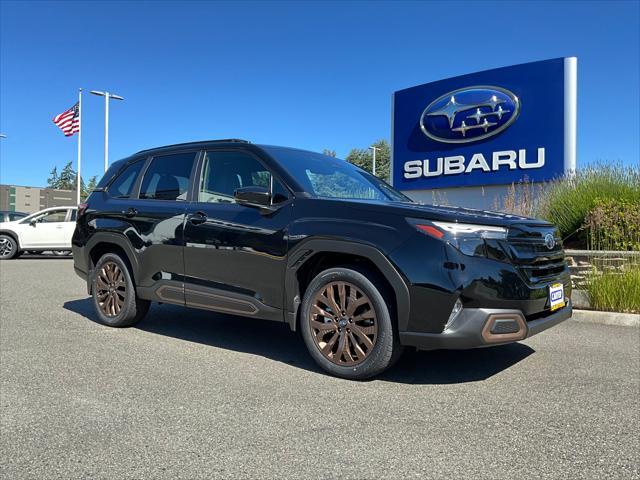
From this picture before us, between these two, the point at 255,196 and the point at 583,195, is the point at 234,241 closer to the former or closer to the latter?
the point at 255,196

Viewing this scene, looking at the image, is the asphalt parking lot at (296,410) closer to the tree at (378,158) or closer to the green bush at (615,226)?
the green bush at (615,226)

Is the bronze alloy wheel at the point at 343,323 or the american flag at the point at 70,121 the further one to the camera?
the american flag at the point at 70,121

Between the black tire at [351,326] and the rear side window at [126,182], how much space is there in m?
2.72

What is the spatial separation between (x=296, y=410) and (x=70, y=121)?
28.2 meters

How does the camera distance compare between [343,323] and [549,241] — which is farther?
[549,241]

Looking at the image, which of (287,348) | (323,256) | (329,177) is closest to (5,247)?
(287,348)

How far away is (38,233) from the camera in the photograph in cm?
1634

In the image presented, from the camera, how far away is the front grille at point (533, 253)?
368cm

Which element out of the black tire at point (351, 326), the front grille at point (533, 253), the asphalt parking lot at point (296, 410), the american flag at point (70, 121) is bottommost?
the asphalt parking lot at point (296, 410)

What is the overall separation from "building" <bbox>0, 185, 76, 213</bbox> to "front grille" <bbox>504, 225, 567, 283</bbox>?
5420 cm

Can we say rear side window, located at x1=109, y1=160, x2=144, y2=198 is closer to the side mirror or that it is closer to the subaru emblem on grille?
the side mirror

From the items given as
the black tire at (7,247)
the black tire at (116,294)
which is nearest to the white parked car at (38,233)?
the black tire at (7,247)

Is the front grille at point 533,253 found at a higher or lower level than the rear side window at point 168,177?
lower

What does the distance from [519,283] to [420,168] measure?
38.5 ft
